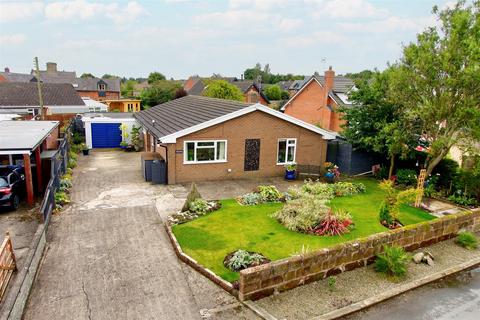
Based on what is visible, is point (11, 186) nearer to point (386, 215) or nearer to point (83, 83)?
point (386, 215)

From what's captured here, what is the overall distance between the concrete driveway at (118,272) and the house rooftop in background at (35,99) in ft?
99.8

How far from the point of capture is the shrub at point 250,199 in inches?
580

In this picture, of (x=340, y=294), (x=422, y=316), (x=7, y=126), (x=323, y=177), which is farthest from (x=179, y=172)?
(x=422, y=316)

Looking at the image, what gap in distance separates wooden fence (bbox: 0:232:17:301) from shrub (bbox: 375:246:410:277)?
9.45m

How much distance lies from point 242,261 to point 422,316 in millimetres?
4490

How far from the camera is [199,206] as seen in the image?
13414 millimetres

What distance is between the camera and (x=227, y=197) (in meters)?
15.6

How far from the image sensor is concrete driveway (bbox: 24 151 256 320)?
7.78m

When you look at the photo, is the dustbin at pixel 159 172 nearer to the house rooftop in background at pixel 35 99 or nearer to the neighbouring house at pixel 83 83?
the house rooftop in background at pixel 35 99

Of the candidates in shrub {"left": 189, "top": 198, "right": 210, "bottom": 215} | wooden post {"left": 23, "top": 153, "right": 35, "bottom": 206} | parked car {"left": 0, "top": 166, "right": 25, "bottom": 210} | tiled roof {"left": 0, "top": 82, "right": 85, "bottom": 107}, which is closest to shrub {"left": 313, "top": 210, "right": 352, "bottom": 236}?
shrub {"left": 189, "top": 198, "right": 210, "bottom": 215}

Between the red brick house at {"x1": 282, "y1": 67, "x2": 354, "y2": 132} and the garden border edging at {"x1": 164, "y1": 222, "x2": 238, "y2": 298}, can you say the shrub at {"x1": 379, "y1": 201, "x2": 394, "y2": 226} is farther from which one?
the red brick house at {"x1": 282, "y1": 67, "x2": 354, "y2": 132}

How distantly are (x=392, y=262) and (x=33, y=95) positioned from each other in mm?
44965

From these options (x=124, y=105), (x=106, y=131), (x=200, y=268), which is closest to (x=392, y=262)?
(x=200, y=268)

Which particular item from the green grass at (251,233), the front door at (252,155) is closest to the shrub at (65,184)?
the green grass at (251,233)
